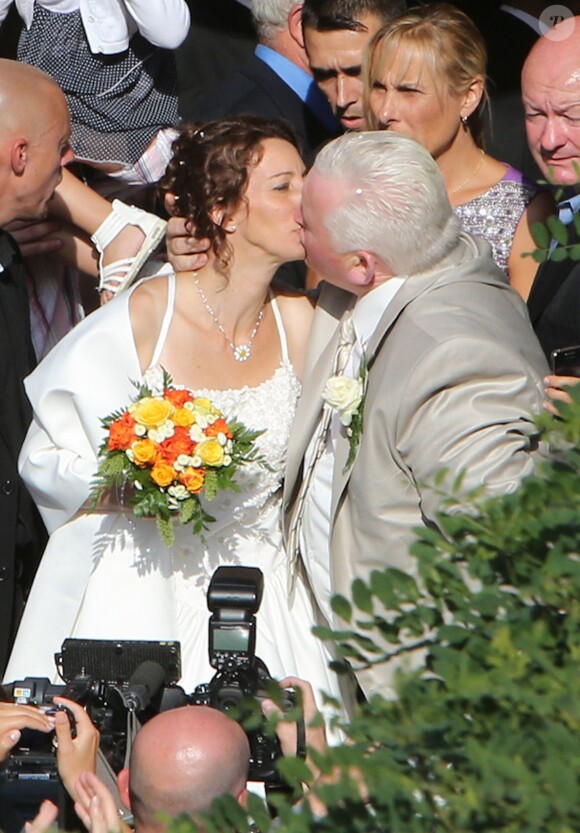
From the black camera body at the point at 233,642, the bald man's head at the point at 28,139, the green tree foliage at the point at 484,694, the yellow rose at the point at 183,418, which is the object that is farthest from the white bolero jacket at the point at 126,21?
the green tree foliage at the point at 484,694

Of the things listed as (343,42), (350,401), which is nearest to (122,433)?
(350,401)

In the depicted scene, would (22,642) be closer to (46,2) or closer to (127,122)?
(127,122)

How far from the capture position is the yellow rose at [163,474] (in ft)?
12.4

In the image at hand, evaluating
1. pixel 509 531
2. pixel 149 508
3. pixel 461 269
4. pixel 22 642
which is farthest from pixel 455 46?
pixel 509 531

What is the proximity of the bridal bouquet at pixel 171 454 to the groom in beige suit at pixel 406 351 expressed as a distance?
320 millimetres

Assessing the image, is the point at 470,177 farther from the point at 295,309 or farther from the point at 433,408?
the point at 433,408

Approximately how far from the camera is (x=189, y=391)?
13.5 feet

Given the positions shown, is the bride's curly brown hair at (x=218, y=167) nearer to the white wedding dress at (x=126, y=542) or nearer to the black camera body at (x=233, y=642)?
the white wedding dress at (x=126, y=542)

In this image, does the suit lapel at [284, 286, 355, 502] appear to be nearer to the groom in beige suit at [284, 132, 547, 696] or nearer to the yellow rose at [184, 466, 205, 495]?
the groom in beige suit at [284, 132, 547, 696]

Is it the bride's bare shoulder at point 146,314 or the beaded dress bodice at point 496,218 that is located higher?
the beaded dress bodice at point 496,218

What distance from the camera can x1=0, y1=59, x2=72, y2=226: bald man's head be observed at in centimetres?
432

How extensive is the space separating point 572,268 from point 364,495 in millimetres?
1110

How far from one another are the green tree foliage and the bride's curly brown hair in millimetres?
2499

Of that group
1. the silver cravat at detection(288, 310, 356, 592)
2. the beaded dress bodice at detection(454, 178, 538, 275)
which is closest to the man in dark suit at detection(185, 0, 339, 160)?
the beaded dress bodice at detection(454, 178, 538, 275)
